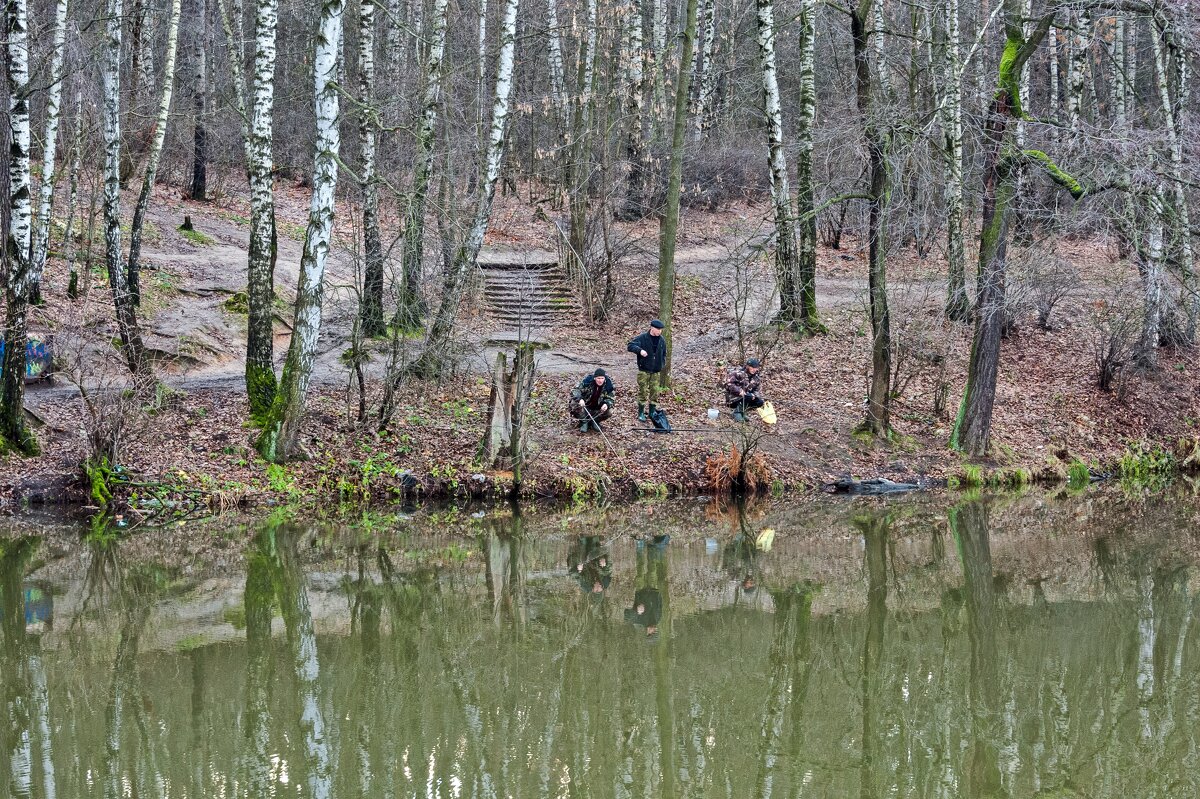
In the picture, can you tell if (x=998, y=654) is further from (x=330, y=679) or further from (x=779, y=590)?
(x=330, y=679)

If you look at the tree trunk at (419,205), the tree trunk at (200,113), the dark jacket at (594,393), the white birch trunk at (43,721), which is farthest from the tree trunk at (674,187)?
the tree trunk at (200,113)

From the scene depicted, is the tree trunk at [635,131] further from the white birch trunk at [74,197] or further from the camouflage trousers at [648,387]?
the white birch trunk at [74,197]

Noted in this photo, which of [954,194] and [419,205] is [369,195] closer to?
[419,205]

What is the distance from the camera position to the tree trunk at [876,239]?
15.4m

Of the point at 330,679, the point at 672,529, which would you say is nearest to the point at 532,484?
the point at 672,529

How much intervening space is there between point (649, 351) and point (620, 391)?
181 centimetres

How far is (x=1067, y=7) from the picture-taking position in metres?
13.2

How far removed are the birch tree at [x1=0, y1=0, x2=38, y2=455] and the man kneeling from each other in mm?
7114

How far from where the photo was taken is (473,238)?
1662cm

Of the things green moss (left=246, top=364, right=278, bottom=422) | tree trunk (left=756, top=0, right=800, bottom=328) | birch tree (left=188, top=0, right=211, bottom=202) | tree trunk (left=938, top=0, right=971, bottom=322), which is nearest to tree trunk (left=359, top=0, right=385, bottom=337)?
green moss (left=246, top=364, right=278, bottom=422)

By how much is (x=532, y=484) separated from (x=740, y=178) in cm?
1845

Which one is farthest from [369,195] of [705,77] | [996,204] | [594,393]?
[705,77]

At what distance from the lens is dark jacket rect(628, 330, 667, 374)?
16.3 m

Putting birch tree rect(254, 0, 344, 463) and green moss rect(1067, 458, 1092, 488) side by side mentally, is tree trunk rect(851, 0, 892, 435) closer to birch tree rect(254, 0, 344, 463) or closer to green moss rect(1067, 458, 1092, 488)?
green moss rect(1067, 458, 1092, 488)
